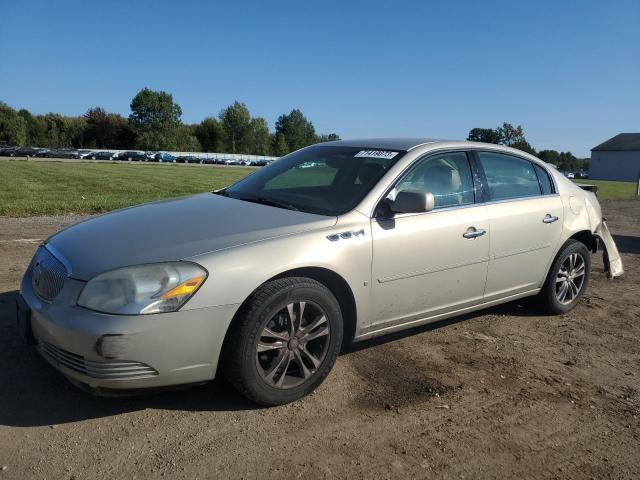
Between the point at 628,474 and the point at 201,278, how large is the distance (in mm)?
2323

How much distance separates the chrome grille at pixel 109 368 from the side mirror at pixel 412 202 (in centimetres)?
181

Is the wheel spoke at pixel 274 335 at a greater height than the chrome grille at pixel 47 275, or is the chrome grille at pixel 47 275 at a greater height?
the chrome grille at pixel 47 275

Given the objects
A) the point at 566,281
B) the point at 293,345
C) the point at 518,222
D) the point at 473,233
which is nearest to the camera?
the point at 293,345

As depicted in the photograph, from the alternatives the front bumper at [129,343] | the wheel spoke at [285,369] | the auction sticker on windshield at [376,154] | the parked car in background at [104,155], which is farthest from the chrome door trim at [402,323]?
the parked car in background at [104,155]

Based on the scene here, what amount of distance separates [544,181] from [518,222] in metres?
0.77

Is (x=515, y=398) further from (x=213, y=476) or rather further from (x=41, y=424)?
(x=41, y=424)

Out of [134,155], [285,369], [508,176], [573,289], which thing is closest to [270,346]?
[285,369]

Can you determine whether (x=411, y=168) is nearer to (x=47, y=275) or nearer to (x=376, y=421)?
(x=376, y=421)

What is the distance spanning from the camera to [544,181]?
4.91m

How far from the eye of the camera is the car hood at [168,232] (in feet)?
9.41

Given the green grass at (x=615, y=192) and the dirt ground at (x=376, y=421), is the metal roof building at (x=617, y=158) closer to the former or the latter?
the green grass at (x=615, y=192)

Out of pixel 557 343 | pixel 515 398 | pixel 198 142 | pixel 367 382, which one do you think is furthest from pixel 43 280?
pixel 198 142

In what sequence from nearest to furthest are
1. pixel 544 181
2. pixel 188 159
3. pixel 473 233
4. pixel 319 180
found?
pixel 473 233, pixel 319 180, pixel 544 181, pixel 188 159

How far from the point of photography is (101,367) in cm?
265
